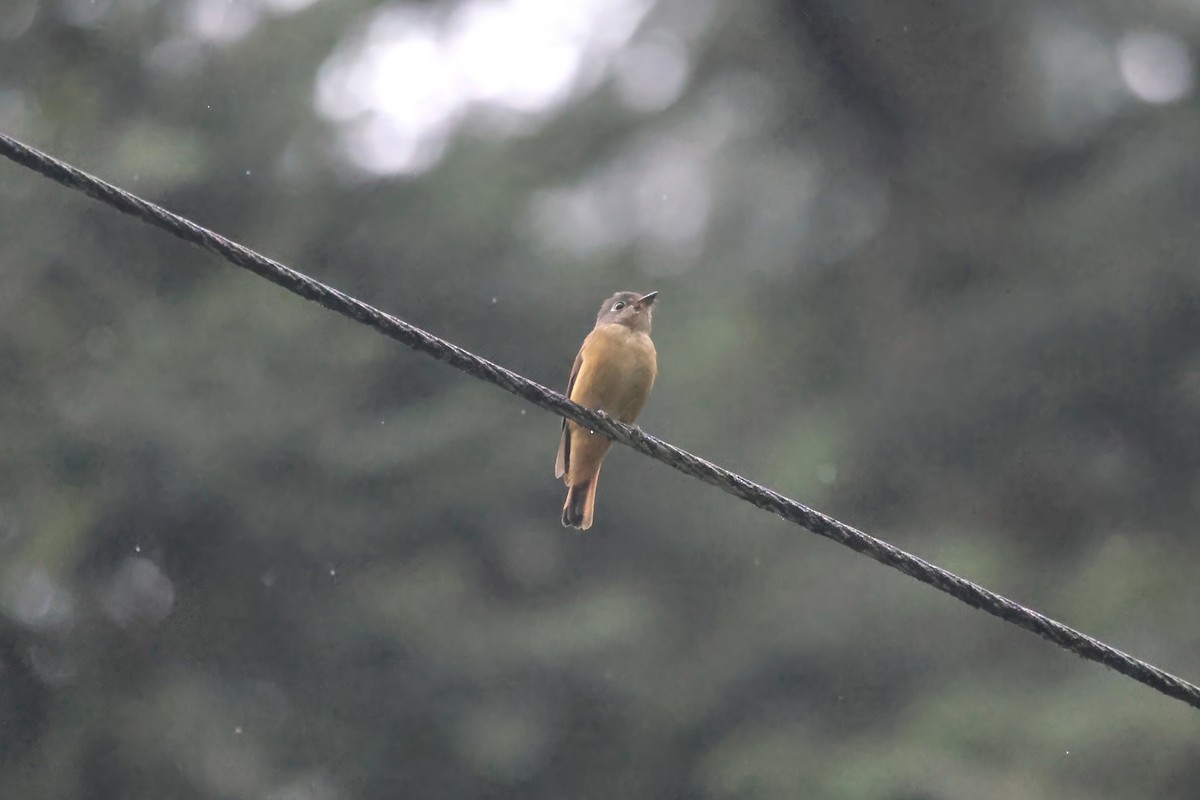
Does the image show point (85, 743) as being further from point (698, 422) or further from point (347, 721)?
point (698, 422)

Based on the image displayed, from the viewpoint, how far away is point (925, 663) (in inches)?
326

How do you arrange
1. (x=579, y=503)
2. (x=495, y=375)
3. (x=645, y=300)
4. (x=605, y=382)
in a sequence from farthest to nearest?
(x=579, y=503) < (x=645, y=300) < (x=605, y=382) < (x=495, y=375)

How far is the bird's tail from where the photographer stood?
21.7ft

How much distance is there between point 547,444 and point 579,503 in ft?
7.13

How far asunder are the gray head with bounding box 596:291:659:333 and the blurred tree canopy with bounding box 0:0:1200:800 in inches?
93.1

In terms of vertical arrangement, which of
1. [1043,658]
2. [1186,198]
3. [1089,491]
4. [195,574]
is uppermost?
[1186,198]

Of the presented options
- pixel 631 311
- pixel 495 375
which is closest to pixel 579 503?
pixel 631 311

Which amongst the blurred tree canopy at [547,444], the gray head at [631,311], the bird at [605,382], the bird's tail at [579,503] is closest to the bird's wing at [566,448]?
the bird at [605,382]

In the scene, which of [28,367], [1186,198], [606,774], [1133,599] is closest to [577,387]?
[606,774]

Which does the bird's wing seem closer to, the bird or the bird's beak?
the bird

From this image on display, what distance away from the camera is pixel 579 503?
261 inches

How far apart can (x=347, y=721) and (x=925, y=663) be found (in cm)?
331

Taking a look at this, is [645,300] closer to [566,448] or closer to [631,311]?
[631,311]

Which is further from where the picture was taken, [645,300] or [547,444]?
[547,444]
